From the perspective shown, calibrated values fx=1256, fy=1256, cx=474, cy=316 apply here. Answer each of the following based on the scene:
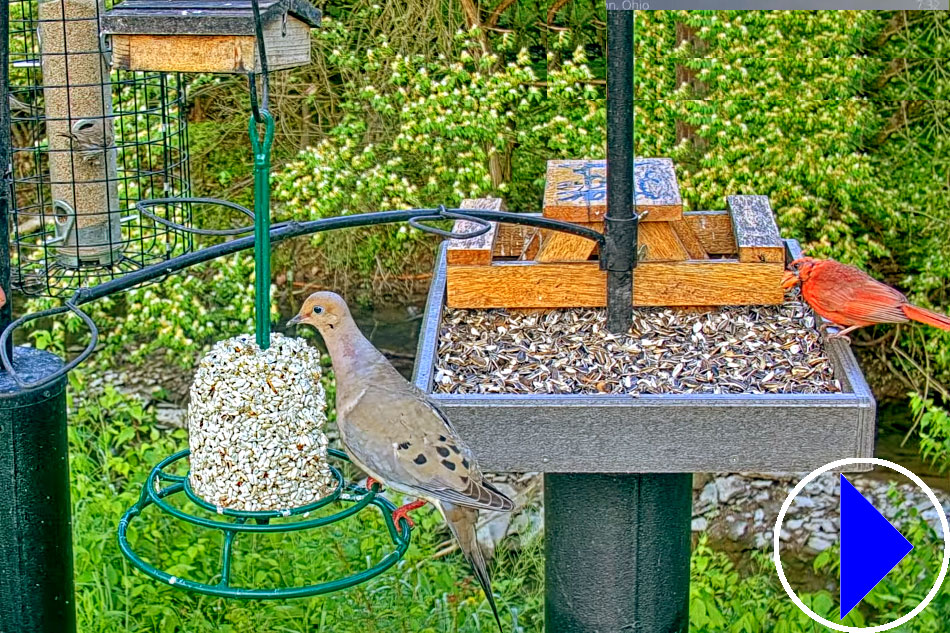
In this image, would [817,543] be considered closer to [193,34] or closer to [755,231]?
[755,231]

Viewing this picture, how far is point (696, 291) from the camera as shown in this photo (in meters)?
3.05

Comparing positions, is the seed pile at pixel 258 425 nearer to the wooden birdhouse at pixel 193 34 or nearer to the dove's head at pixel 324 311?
the dove's head at pixel 324 311

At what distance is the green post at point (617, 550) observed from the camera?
9.48ft

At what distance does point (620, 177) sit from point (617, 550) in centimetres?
86

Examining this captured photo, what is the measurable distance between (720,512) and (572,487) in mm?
3763

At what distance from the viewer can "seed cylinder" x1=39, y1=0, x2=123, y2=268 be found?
11.5 ft

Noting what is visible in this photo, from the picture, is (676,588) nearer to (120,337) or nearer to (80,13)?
(80,13)

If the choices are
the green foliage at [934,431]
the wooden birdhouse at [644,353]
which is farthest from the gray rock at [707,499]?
the wooden birdhouse at [644,353]

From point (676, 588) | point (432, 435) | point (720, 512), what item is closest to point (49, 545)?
point (432, 435)

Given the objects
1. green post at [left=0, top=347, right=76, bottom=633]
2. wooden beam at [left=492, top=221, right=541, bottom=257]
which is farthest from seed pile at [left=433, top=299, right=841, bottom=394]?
green post at [left=0, top=347, right=76, bottom=633]

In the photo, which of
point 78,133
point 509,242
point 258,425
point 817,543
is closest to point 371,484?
point 258,425

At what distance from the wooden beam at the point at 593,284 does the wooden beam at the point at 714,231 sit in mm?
372

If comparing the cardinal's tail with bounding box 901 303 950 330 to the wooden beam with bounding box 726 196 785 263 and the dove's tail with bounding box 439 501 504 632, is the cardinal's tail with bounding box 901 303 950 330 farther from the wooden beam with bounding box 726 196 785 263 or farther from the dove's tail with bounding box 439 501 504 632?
the dove's tail with bounding box 439 501 504 632

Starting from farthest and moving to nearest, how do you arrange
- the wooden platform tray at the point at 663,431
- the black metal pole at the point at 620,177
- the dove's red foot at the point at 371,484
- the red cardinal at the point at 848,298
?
the red cardinal at the point at 848,298 < the black metal pole at the point at 620,177 < the wooden platform tray at the point at 663,431 < the dove's red foot at the point at 371,484
